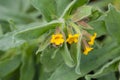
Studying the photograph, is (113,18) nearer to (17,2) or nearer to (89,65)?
(89,65)

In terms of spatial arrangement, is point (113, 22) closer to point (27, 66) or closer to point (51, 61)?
point (51, 61)

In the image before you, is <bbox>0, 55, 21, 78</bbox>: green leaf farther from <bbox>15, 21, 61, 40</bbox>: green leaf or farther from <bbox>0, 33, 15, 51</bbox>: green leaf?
<bbox>15, 21, 61, 40</bbox>: green leaf

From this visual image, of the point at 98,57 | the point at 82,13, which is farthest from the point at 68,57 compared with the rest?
the point at 98,57

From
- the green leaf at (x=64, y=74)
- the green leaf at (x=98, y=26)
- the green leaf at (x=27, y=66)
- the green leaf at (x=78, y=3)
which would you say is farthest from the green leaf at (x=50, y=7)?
the green leaf at (x=27, y=66)

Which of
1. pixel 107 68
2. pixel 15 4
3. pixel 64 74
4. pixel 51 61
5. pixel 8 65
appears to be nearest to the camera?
pixel 107 68

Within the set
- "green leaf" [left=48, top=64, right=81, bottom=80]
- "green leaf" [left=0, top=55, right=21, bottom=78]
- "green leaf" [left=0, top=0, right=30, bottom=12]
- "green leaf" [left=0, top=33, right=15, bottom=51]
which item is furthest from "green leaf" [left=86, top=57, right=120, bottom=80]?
"green leaf" [left=0, top=0, right=30, bottom=12]

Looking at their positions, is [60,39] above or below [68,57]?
above

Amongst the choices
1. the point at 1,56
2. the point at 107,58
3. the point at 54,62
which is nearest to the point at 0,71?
the point at 1,56
